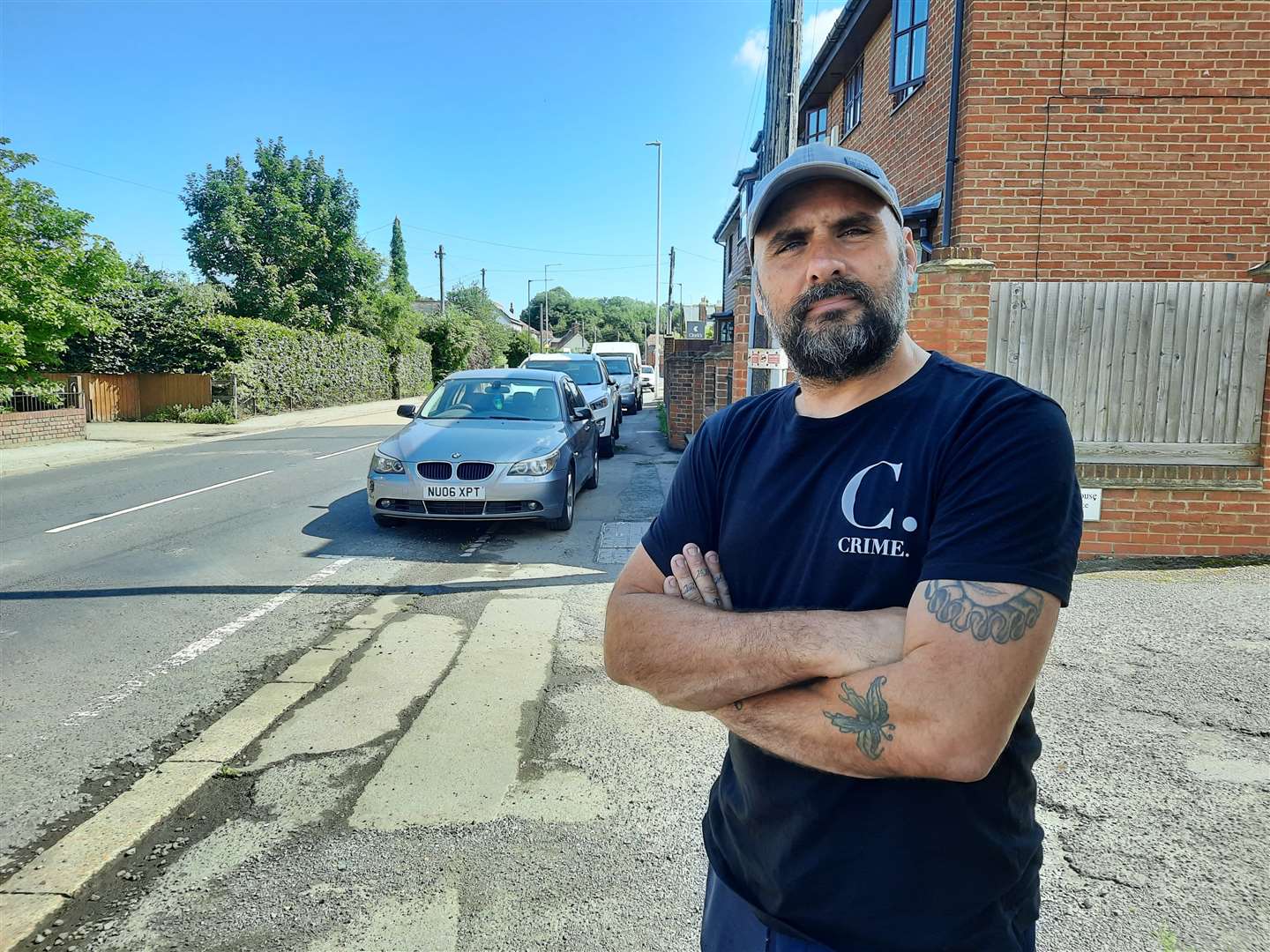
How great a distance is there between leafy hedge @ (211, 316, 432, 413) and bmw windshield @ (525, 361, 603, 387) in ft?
30.5

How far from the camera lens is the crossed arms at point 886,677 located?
1322mm

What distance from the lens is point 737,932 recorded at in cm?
153

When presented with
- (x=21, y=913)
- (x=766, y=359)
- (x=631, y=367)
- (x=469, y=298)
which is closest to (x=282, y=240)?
(x=631, y=367)

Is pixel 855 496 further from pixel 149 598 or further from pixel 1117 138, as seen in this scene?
pixel 1117 138

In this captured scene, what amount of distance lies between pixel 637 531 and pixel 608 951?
6038 millimetres

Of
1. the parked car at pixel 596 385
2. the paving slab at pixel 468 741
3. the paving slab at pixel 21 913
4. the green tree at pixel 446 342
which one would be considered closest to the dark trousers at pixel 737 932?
the paving slab at pixel 468 741

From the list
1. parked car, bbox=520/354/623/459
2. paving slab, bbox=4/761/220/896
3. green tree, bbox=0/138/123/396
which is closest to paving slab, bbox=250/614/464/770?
paving slab, bbox=4/761/220/896

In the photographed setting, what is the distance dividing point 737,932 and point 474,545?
6598 mm

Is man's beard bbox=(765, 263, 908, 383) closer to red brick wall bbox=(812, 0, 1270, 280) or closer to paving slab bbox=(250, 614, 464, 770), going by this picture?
paving slab bbox=(250, 614, 464, 770)

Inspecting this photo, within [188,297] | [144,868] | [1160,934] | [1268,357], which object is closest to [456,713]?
[144,868]

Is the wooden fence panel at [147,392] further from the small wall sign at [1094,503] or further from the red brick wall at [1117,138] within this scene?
the small wall sign at [1094,503]

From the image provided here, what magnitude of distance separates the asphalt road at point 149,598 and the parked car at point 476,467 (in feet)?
1.45

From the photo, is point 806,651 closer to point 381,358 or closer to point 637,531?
point 637,531

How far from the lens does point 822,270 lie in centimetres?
171
